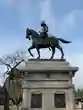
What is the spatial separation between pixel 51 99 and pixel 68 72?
1.83m

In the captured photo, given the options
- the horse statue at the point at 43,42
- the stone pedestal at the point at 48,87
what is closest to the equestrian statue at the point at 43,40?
the horse statue at the point at 43,42

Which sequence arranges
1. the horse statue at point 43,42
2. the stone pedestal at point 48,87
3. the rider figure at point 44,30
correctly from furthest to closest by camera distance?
1. the rider figure at point 44,30
2. the horse statue at point 43,42
3. the stone pedestal at point 48,87

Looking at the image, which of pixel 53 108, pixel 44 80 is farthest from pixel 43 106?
pixel 44 80

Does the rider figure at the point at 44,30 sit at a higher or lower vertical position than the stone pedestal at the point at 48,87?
higher

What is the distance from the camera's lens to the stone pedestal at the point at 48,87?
46.9 ft

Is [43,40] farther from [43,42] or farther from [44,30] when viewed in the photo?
[44,30]

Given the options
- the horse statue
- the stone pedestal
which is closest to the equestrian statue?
the horse statue

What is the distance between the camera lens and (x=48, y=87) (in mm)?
14555

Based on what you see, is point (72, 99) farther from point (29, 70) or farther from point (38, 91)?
point (29, 70)

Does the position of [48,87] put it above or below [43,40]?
below

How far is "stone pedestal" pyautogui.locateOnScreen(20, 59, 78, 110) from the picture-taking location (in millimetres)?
14297

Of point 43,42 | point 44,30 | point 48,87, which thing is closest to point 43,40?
point 43,42

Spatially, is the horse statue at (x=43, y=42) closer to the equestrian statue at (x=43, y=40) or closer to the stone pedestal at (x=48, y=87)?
the equestrian statue at (x=43, y=40)

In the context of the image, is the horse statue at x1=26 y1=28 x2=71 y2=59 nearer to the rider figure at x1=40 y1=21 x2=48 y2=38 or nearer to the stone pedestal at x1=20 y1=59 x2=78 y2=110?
the rider figure at x1=40 y1=21 x2=48 y2=38
